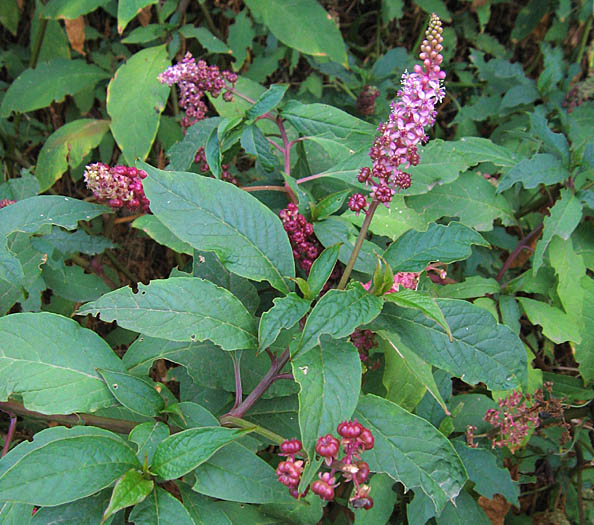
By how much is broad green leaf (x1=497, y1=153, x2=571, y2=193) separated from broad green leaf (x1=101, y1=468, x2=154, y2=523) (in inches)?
56.6

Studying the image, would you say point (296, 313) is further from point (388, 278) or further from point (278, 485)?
point (278, 485)

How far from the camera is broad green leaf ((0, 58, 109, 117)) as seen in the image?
258cm

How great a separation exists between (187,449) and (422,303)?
0.55 metres

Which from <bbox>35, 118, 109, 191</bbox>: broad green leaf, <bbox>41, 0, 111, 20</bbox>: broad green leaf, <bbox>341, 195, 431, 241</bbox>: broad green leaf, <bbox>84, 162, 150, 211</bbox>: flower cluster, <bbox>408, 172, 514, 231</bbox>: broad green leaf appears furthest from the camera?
<bbox>35, 118, 109, 191</bbox>: broad green leaf

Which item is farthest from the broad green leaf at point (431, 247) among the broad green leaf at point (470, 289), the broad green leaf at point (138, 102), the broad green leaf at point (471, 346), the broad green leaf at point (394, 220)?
the broad green leaf at point (138, 102)

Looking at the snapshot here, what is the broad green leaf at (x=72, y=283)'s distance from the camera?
1825 mm

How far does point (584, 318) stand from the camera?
6.07 feet

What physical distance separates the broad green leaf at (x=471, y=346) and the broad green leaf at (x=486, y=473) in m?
0.51

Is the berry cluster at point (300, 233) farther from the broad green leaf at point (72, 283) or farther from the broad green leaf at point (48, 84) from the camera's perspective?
the broad green leaf at point (48, 84)

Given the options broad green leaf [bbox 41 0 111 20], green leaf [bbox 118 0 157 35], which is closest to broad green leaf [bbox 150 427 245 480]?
green leaf [bbox 118 0 157 35]

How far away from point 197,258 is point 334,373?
21.6 inches

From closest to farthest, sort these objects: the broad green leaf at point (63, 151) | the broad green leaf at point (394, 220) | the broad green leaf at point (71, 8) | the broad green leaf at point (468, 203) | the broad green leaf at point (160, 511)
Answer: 1. the broad green leaf at point (160, 511)
2. the broad green leaf at point (394, 220)
3. the broad green leaf at point (468, 203)
4. the broad green leaf at point (71, 8)
5. the broad green leaf at point (63, 151)

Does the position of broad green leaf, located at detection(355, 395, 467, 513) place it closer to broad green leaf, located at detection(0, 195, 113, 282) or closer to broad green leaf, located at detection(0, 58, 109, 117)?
broad green leaf, located at detection(0, 195, 113, 282)

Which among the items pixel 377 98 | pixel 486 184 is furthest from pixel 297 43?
pixel 486 184
